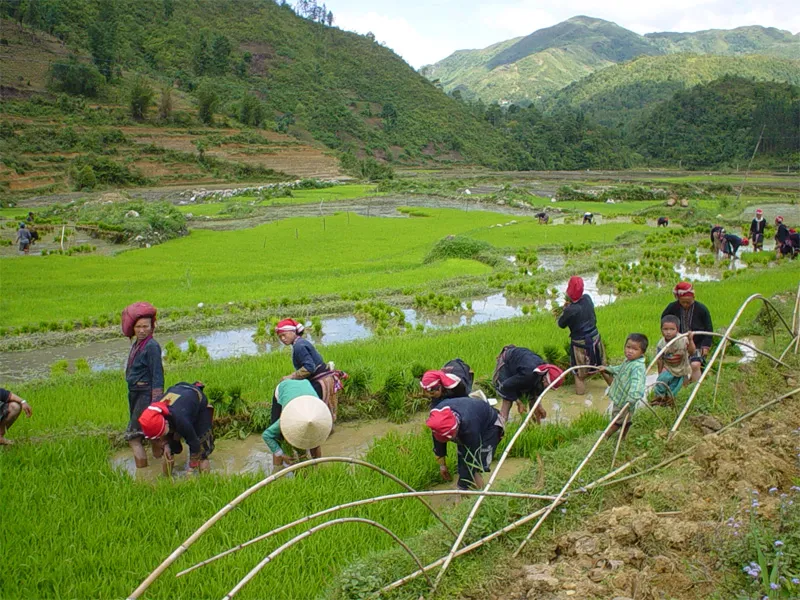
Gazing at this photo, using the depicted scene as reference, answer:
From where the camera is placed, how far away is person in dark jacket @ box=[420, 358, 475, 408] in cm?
441

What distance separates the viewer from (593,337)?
257 inches

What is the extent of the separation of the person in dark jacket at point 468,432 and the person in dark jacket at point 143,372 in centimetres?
221

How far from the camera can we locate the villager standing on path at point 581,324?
21.0 feet

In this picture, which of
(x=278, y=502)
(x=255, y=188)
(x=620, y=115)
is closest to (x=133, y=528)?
(x=278, y=502)

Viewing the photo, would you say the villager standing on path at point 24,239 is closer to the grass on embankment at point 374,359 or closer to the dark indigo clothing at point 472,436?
the grass on embankment at point 374,359

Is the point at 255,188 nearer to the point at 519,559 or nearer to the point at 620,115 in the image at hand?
the point at 519,559

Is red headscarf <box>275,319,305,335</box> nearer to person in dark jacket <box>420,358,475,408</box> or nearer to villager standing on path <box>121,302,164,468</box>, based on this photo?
villager standing on path <box>121,302,164,468</box>

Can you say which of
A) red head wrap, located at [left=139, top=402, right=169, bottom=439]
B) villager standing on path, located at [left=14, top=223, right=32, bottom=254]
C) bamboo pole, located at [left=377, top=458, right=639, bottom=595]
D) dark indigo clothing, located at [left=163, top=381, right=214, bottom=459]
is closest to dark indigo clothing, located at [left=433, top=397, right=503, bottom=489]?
bamboo pole, located at [left=377, top=458, right=639, bottom=595]

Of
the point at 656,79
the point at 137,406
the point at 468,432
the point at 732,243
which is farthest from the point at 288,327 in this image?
the point at 656,79

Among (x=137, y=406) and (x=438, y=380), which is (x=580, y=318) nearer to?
(x=438, y=380)

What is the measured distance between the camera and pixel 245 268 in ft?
51.4

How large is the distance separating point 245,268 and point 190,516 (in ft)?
40.0

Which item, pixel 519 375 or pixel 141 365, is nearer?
pixel 141 365

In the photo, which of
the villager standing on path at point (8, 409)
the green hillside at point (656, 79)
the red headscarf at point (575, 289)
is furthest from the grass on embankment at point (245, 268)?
the green hillside at point (656, 79)
